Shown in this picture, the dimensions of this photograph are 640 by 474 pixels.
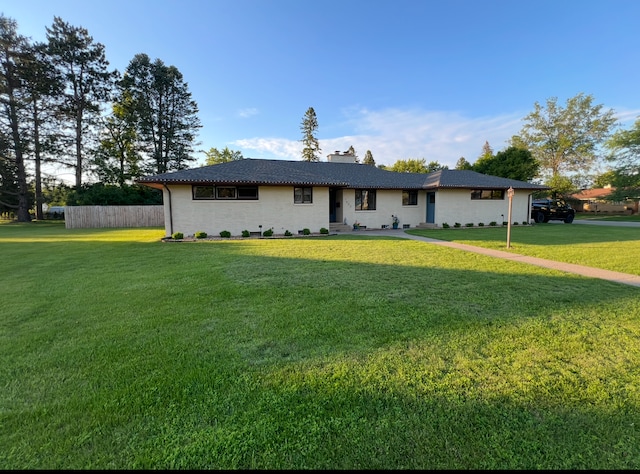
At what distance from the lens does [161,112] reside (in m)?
33.9

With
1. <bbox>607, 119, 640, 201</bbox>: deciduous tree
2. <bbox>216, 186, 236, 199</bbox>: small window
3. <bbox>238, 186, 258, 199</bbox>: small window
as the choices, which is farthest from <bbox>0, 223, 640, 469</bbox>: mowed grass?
<bbox>607, 119, 640, 201</bbox>: deciduous tree

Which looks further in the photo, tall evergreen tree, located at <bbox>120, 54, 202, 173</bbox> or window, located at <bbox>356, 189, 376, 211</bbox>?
tall evergreen tree, located at <bbox>120, 54, 202, 173</bbox>

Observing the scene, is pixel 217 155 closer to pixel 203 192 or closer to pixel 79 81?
pixel 79 81

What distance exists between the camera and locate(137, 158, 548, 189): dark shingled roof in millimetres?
13633

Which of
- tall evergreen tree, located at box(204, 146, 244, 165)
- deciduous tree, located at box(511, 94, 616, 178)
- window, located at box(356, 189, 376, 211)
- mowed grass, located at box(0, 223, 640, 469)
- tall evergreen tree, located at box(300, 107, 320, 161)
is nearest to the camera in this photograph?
mowed grass, located at box(0, 223, 640, 469)

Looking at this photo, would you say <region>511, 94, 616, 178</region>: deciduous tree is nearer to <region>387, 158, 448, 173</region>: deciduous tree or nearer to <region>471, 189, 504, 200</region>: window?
<region>387, 158, 448, 173</region>: deciduous tree

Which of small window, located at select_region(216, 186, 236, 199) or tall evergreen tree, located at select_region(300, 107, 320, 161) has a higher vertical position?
tall evergreen tree, located at select_region(300, 107, 320, 161)

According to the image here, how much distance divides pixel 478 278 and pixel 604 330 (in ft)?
7.97

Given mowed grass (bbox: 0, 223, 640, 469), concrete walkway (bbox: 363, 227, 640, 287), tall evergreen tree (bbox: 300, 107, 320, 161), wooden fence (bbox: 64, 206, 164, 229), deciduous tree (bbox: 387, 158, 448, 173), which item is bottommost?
mowed grass (bbox: 0, 223, 640, 469)

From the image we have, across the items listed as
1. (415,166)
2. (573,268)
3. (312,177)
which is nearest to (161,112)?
(312,177)

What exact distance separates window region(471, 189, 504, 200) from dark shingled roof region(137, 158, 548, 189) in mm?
480

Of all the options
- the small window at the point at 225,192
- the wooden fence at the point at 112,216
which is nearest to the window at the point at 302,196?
the small window at the point at 225,192

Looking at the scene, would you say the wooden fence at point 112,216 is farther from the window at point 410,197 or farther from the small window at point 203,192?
the window at point 410,197

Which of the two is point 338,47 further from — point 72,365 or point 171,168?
point 171,168
